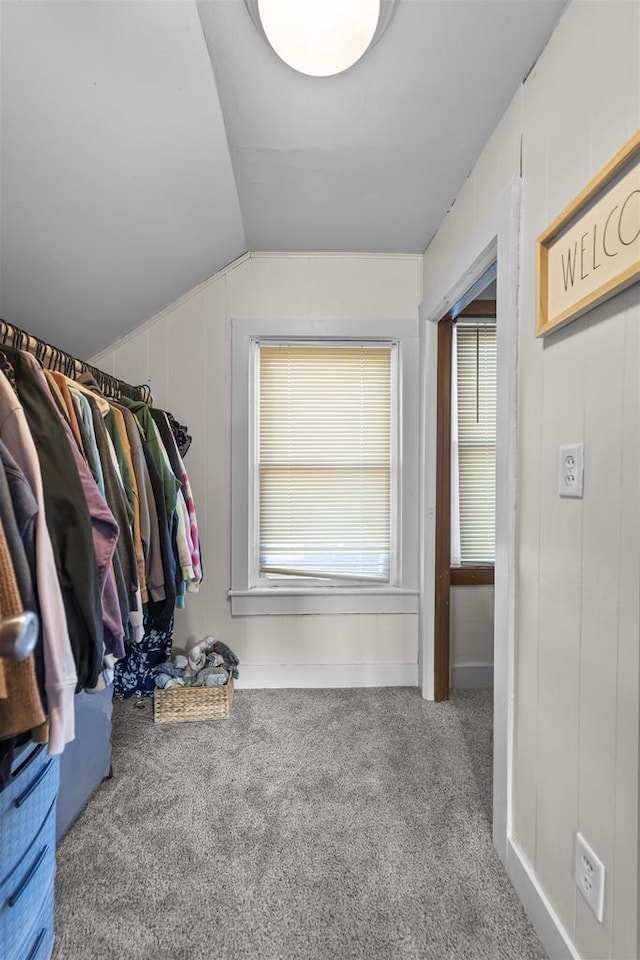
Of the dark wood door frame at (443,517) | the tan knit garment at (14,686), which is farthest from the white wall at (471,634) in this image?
the tan knit garment at (14,686)

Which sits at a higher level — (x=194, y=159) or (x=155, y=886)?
(x=194, y=159)

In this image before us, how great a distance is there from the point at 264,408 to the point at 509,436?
1460 mm

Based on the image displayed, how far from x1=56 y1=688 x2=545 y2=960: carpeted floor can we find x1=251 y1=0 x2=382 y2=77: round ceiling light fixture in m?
2.27

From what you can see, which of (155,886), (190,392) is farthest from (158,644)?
(190,392)

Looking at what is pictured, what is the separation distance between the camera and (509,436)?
53.2 inches

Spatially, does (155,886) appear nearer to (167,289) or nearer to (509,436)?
A: (509,436)

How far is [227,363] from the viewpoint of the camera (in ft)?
7.94

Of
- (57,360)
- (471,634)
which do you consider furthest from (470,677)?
(57,360)

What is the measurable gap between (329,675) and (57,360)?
202 centimetres

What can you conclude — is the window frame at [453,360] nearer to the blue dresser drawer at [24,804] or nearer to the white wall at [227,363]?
the white wall at [227,363]

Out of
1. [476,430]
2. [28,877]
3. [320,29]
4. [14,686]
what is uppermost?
[320,29]

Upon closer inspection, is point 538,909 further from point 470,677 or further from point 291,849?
point 470,677

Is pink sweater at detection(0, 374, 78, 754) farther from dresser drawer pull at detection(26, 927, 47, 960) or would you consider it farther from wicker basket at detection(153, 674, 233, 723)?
wicker basket at detection(153, 674, 233, 723)

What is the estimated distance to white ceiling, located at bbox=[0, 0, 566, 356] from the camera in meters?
1.13
